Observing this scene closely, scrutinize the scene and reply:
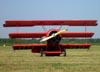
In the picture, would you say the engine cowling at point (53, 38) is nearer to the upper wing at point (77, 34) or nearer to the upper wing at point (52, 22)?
the upper wing at point (77, 34)

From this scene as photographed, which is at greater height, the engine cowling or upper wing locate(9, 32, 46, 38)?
upper wing locate(9, 32, 46, 38)

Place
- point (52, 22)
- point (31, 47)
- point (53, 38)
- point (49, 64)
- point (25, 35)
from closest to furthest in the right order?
point (49, 64) < point (25, 35) < point (52, 22) < point (31, 47) < point (53, 38)

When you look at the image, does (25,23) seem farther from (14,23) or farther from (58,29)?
(58,29)

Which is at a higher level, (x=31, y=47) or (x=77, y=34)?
(x=77, y=34)

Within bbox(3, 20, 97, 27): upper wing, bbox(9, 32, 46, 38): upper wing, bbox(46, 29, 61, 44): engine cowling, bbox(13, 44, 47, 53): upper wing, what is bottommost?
bbox(13, 44, 47, 53): upper wing

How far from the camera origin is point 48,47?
22750mm

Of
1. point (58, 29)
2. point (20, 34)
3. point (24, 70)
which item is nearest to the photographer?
point (24, 70)

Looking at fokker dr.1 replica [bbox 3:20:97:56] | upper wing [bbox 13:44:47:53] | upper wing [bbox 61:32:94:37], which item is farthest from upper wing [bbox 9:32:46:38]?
upper wing [bbox 61:32:94:37]

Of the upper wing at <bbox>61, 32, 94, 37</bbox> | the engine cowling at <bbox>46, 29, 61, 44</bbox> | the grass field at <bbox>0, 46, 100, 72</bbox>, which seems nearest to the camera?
the grass field at <bbox>0, 46, 100, 72</bbox>

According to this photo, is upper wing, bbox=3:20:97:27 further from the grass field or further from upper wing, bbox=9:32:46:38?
the grass field

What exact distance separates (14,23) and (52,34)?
7.68 ft

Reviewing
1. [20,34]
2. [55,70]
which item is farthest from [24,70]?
[20,34]

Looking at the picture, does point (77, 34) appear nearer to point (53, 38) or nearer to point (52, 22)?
point (53, 38)

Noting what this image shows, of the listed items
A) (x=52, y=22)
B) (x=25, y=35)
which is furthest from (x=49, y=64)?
(x=52, y=22)
